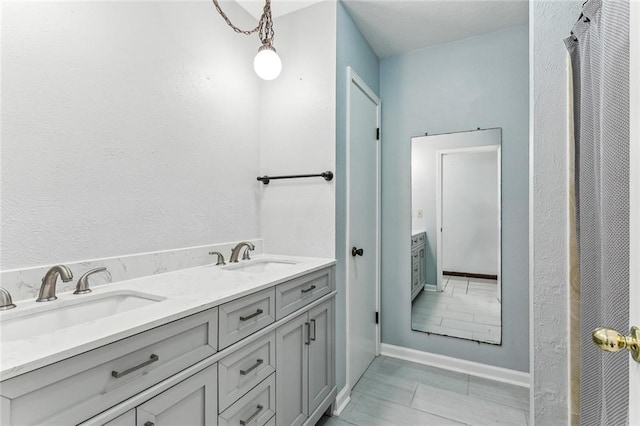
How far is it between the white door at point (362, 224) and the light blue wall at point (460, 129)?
0.48ft

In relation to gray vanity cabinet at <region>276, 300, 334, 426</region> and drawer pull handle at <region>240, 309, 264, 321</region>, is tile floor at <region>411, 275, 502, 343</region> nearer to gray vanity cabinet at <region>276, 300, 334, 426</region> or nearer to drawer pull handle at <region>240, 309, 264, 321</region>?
gray vanity cabinet at <region>276, 300, 334, 426</region>

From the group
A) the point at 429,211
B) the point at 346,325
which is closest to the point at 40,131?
the point at 346,325

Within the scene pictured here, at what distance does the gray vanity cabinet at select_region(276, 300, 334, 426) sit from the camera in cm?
138

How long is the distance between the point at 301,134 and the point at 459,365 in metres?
2.12

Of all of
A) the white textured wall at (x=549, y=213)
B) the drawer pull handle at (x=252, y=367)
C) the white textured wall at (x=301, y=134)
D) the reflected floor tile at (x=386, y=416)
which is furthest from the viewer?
the white textured wall at (x=301, y=134)

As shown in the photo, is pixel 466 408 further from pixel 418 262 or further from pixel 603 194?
pixel 603 194

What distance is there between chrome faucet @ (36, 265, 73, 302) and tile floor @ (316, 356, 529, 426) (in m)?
1.53

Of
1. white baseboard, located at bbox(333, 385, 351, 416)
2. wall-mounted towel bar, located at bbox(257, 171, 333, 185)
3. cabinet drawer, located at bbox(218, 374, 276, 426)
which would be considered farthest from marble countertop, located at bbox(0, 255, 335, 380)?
white baseboard, located at bbox(333, 385, 351, 416)

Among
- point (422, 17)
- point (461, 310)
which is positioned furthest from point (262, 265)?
point (422, 17)

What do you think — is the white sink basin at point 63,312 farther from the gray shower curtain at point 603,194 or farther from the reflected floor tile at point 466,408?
the reflected floor tile at point 466,408

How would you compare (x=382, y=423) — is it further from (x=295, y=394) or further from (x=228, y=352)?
(x=228, y=352)

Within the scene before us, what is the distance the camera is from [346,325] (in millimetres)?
1983

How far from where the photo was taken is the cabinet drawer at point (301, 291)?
1384 millimetres

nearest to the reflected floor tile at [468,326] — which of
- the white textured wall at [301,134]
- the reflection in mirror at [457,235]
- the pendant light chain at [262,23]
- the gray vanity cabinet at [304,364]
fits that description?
the reflection in mirror at [457,235]
